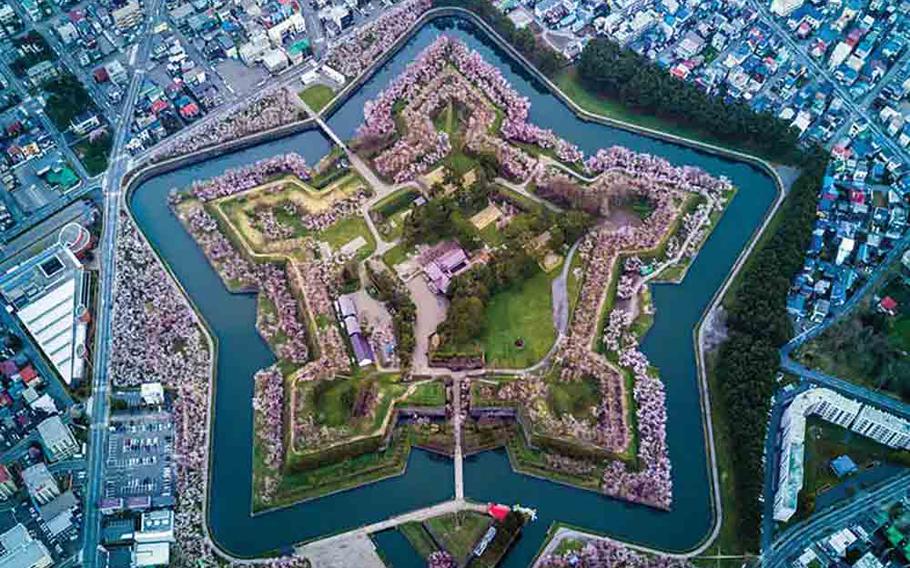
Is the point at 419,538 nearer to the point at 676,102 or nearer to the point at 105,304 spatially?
the point at 105,304

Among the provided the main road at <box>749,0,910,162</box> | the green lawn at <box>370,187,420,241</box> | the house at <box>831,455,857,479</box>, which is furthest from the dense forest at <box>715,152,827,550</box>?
the green lawn at <box>370,187,420,241</box>

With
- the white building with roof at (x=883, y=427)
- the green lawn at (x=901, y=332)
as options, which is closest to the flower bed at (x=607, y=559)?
the white building with roof at (x=883, y=427)

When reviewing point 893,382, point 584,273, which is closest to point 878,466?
point 893,382

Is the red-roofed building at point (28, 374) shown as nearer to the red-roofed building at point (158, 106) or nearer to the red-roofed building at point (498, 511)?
the red-roofed building at point (158, 106)

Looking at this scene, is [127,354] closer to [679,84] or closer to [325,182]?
[325,182]

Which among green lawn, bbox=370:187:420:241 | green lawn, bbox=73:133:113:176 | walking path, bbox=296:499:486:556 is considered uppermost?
green lawn, bbox=73:133:113:176

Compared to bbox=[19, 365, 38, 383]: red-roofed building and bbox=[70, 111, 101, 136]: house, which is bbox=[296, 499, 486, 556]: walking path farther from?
bbox=[70, 111, 101, 136]: house
